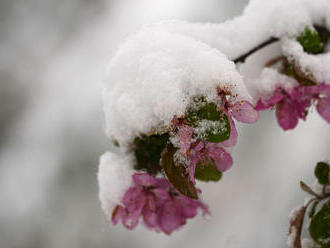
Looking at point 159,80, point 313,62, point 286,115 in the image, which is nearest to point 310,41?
point 313,62

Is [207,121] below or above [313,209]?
above

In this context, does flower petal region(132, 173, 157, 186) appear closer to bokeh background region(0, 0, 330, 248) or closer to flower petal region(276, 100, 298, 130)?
flower petal region(276, 100, 298, 130)

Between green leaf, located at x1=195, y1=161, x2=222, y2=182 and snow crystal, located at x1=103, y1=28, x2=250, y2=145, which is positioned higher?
snow crystal, located at x1=103, y1=28, x2=250, y2=145

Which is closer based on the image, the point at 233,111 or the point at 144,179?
the point at 233,111

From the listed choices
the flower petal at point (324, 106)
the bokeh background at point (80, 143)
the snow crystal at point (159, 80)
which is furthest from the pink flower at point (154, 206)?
the bokeh background at point (80, 143)

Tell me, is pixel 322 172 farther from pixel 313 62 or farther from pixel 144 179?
pixel 144 179

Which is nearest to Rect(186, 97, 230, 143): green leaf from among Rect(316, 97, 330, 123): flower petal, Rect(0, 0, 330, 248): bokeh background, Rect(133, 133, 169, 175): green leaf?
Rect(133, 133, 169, 175): green leaf

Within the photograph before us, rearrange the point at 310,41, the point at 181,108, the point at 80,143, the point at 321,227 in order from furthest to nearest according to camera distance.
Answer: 1. the point at 80,143
2. the point at 310,41
3. the point at 321,227
4. the point at 181,108
